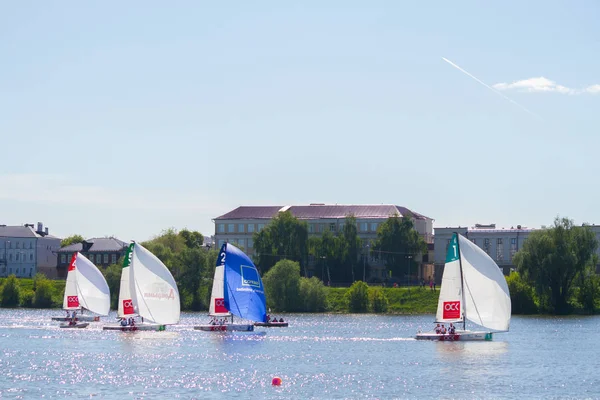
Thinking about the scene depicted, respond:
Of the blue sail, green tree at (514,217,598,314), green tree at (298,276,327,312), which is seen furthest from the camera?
green tree at (298,276,327,312)

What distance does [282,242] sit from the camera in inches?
6201

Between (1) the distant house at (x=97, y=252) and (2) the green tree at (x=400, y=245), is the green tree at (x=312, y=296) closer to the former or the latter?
(2) the green tree at (x=400, y=245)

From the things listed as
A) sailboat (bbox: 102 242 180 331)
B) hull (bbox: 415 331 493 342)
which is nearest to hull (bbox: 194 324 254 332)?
sailboat (bbox: 102 242 180 331)

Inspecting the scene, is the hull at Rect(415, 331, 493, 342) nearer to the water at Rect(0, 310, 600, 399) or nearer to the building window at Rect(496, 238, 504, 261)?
the water at Rect(0, 310, 600, 399)

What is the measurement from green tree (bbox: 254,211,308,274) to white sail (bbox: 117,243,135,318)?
2561 inches

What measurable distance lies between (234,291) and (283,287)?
132 ft

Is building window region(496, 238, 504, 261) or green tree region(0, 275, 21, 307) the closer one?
green tree region(0, 275, 21, 307)

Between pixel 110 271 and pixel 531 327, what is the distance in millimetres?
57059

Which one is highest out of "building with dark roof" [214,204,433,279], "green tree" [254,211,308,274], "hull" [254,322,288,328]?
"building with dark roof" [214,204,433,279]

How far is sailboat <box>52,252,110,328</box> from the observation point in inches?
4161

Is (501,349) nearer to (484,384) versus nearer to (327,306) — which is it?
(484,384)

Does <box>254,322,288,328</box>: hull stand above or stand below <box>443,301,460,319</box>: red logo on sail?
below

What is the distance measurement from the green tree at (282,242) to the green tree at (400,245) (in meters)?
11.3

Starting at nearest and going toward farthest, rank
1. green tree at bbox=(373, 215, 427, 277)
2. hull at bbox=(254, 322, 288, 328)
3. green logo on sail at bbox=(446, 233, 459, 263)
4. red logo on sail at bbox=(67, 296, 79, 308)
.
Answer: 1. green logo on sail at bbox=(446, 233, 459, 263)
2. hull at bbox=(254, 322, 288, 328)
3. red logo on sail at bbox=(67, 296, 79, 308)
4. green tree at bbox=(373, 215, 427, 277)
